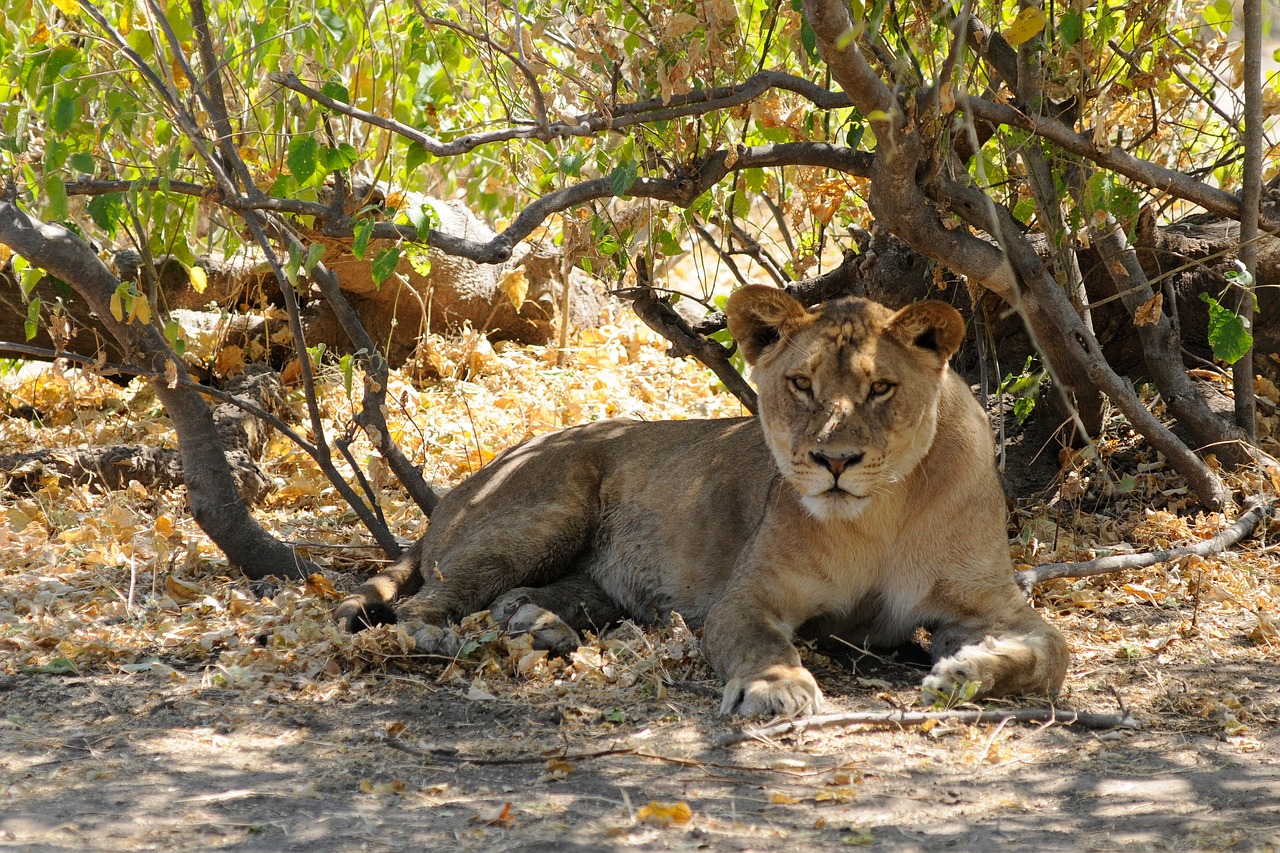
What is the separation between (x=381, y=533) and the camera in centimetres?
510

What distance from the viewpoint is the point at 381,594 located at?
4.53 metres

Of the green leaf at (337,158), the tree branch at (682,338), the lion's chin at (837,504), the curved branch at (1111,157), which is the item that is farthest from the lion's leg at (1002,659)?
the green leaf at (337,158)

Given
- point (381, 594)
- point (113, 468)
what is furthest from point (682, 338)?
point (113, 468)

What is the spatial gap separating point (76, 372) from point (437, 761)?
16.8 ft

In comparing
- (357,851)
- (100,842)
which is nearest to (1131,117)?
(357,851)

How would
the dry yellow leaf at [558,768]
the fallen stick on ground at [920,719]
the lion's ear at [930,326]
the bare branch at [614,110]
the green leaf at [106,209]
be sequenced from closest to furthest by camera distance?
the dry yellow leaf at [558,768], the fallen stick on ground at [920,719], the bare branch at [614,110], the lion's ear at [930,326], the green leaf at [106,209]

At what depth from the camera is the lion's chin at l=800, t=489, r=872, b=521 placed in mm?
3768

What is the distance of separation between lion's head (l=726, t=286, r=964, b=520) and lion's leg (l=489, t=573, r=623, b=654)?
2.96ft

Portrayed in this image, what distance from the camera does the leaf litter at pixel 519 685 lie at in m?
2.83

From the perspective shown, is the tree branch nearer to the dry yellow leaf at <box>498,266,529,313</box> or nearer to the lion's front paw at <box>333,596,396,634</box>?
the lion's front paw at <box>333,596,396,634</box>

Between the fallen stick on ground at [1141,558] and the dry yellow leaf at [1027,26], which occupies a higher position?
the dry yellow leaf at [1027,26]

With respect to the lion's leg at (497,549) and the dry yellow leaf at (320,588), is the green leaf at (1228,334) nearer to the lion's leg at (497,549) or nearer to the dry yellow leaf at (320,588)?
the lion's leg at (497,549)

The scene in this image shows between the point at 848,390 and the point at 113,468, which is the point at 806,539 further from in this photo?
the point at 113,468

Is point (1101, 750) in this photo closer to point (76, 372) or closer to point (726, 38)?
point (726, 38)
